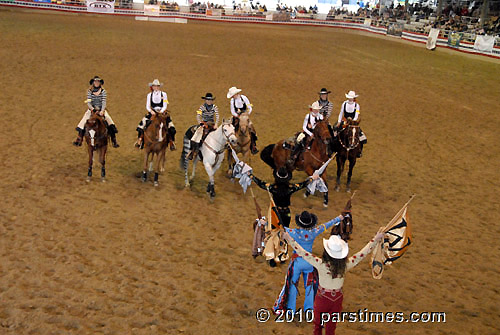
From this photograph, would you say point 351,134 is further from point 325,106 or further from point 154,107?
point 154,107

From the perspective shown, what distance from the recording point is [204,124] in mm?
9898

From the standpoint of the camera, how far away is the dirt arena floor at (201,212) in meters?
6.46

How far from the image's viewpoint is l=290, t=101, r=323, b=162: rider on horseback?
32.0 feet

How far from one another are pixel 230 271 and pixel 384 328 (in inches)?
102

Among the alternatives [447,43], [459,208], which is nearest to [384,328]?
[459,208]

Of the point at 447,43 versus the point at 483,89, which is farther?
the point at 447,43

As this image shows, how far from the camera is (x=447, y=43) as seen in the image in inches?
1277

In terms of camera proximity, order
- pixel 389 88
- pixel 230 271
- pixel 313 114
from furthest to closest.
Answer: pixel 389 88
pixel 313 114
pixel 230 271

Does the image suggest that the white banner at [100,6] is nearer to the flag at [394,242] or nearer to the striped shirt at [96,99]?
the striped shirt at [96,99]

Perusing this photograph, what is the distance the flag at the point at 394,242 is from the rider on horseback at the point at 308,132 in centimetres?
451

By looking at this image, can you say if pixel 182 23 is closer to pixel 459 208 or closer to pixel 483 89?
pixel 483 89
